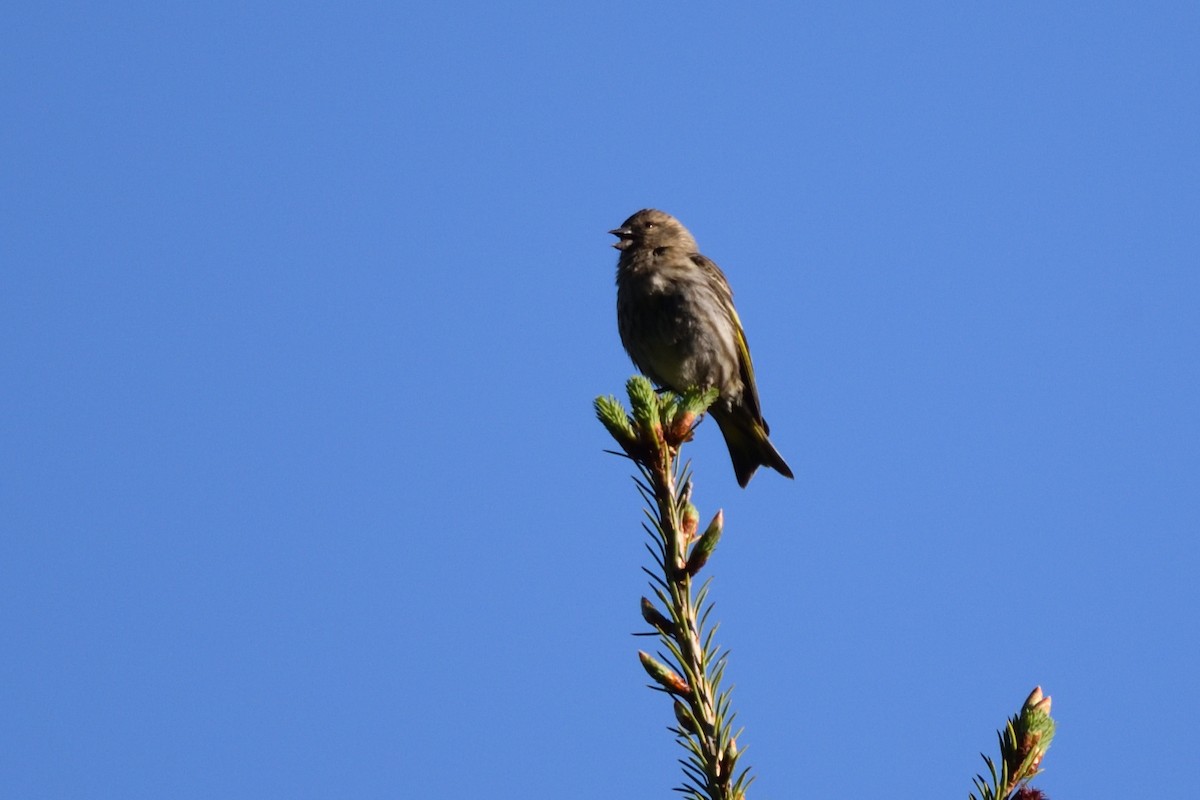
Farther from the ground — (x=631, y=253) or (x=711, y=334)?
(x=631, y=253)

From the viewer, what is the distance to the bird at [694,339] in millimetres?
7727

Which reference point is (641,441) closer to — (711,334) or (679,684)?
(679,684)

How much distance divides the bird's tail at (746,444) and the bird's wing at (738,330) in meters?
0.08

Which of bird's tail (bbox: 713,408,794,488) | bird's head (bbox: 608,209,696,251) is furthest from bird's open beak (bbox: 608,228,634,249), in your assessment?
bird's tail (bbox: 713,408,794,488)

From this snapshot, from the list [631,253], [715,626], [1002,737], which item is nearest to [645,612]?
[715,626]

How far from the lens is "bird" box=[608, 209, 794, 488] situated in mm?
7727

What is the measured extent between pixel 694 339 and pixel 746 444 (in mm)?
905

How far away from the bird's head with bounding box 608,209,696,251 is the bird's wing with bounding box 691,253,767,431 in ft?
1.12

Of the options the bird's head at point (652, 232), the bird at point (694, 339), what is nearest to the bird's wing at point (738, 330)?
the bird at point (694, 339)

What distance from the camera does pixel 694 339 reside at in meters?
7.70

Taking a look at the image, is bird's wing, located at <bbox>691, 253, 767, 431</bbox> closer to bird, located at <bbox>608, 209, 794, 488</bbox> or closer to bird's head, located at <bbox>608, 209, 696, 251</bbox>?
bird, located at <bbox>608, 209, 794, 488</bbox>

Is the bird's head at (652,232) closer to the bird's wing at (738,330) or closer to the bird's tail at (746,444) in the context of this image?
the bird's wing at (738,330)

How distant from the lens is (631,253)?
852 centimetres

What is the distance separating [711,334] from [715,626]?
5.30 meters
